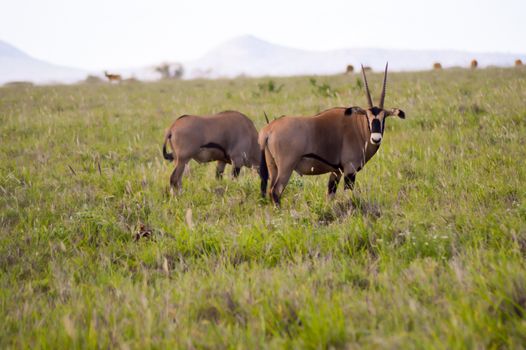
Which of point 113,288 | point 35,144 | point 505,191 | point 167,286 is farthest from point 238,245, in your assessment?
point 35,144

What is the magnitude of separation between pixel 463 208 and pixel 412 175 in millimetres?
2026

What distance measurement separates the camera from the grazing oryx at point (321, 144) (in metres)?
5.66

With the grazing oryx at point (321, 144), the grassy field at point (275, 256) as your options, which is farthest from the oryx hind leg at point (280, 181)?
the grassy field at point (275, 256)

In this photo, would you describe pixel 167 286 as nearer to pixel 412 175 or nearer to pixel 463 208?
pixel 463 208

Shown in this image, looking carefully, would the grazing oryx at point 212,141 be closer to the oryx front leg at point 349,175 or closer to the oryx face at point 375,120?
the oryx front leg at point 349,175

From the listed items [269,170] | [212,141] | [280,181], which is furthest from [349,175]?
[212,141]

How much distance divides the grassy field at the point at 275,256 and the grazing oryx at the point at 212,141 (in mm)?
355

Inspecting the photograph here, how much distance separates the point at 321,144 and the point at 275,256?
7.33 ft

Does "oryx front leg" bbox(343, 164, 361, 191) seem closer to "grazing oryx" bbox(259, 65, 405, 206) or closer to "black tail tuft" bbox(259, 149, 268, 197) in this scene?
"grazing oryx" bbox(259, 65, 405, 206)

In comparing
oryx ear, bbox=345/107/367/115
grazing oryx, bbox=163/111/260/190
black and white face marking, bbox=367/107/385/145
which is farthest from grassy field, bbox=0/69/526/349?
oryx ear, bbox=345/107/367/115

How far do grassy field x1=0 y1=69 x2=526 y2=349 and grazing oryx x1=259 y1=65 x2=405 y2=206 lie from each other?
38 centimetres

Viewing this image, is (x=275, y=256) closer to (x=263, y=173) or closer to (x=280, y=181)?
(x=280, y=181)

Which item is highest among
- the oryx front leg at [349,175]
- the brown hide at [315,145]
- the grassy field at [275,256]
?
the brown hide at [315,145]

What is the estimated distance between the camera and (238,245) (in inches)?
160
